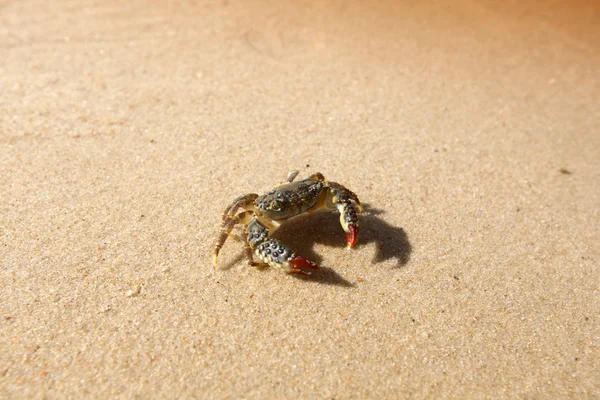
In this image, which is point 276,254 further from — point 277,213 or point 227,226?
point 227,226

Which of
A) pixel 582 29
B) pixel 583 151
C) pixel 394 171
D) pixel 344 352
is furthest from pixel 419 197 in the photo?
pixel 582 29

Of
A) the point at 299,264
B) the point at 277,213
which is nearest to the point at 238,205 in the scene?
the point at 277,213

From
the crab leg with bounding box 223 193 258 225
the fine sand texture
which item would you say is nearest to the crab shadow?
the fine sand texture

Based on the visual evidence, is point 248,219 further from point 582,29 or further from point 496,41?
point 582,29

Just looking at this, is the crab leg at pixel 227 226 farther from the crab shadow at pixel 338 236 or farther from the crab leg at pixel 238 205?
the crab shadow at pixel 338 236

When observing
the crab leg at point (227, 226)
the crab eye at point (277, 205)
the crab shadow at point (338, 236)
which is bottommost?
the crab shadow at point (338, 236)

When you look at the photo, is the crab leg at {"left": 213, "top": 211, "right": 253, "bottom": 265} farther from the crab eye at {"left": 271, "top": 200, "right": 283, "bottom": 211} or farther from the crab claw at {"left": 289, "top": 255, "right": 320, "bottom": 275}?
the crab claw at {"left": 289, "top": 255, "right": 320, "bottom": 275}

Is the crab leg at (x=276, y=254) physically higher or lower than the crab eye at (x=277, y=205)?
lower

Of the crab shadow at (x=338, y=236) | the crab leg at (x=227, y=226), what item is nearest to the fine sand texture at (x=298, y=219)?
the crab shadow at (x=338, y=236)
